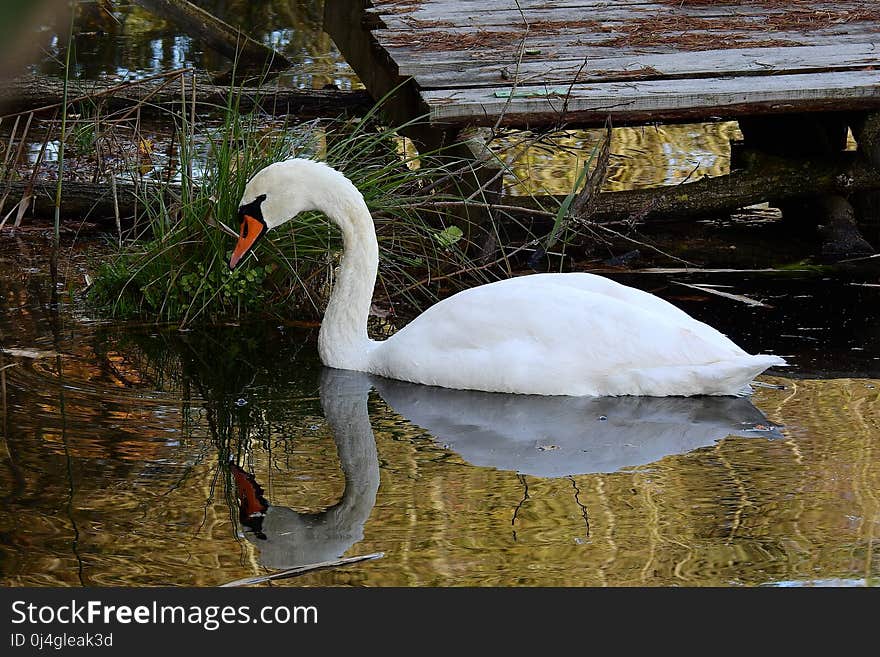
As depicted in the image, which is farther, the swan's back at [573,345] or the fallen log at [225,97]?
the fallen log at [225,97]

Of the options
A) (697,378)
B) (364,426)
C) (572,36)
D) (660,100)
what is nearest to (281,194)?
(364,426)

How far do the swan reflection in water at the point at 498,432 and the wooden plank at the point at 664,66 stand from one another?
2.42 meters

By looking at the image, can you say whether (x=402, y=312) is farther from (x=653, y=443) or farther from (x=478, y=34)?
(x=478, y=34)

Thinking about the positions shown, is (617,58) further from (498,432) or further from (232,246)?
(498,432)

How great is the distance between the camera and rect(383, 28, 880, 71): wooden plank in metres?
7.22

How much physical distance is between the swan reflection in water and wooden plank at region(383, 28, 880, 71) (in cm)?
271

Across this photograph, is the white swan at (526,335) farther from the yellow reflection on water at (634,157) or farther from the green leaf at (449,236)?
the yellow reflection on water at (634,157)

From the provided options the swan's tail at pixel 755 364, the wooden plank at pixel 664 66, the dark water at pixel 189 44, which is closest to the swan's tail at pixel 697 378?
the swan's tail at pixel 755 364

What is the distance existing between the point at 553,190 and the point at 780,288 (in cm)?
184

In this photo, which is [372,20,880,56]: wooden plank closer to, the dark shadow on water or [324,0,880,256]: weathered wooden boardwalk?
[324,0,880,256]: weathered wooden boardwalk

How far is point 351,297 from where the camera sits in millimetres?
5156

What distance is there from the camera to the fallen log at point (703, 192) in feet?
22.6

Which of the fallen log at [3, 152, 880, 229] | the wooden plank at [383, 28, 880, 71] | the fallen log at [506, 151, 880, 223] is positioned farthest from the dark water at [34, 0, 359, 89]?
the fallen log at [506, 151, 880, 223]
